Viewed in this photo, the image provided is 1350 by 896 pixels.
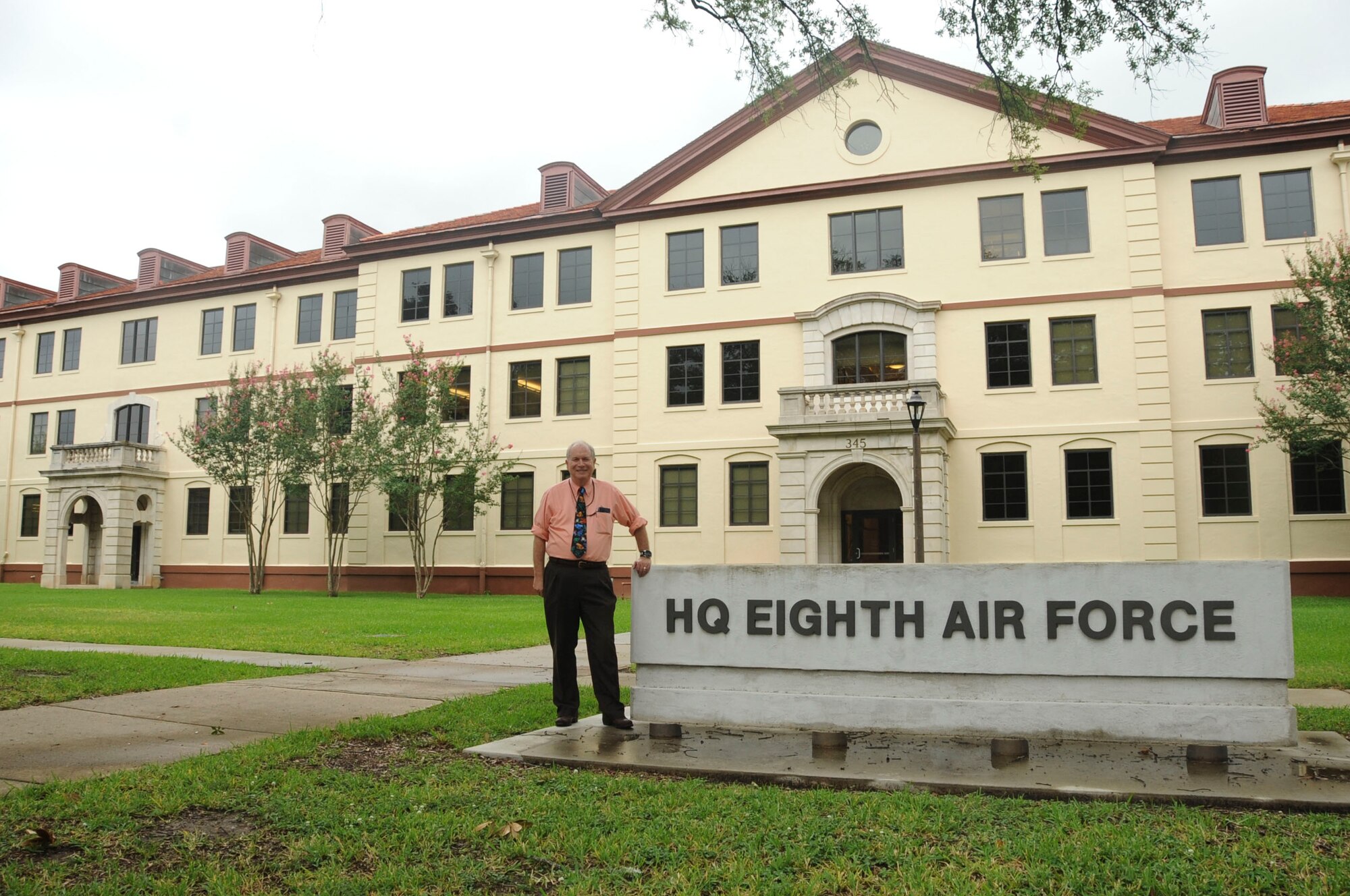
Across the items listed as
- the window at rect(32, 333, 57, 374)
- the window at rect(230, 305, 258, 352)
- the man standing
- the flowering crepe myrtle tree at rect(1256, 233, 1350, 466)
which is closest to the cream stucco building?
the flowering crepe myrtle tree at rect(1256, 233, 1350, 466)

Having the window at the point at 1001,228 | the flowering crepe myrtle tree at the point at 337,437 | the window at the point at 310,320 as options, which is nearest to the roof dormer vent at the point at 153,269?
the window at the point at 310,320

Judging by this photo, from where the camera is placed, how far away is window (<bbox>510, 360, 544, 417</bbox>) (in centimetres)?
2984

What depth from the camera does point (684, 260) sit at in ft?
92.9

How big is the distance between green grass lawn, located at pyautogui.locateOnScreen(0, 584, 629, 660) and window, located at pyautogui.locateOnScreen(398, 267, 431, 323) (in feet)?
30.1

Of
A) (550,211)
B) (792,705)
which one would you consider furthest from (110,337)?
(792,705)

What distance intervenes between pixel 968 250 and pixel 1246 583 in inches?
844

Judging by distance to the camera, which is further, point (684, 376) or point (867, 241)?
point (684, 376)

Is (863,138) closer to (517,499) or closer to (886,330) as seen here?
(886,330)

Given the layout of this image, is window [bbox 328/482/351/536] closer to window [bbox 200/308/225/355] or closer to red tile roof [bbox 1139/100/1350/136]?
window [bbox 200/308/225/355]

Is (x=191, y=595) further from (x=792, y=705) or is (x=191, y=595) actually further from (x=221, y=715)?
(x=792, y=705)

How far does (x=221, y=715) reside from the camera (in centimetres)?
718

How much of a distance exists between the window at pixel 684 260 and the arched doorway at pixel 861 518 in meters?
6.90

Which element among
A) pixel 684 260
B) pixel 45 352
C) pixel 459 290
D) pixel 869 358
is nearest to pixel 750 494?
pixel 869 358

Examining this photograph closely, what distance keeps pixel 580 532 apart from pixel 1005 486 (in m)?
19.9
